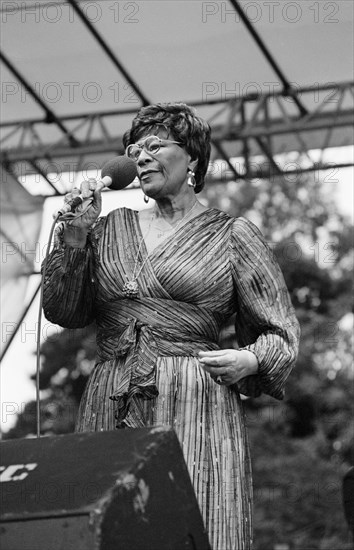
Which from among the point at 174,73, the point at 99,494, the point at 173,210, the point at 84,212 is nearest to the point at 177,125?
the point at 173,210

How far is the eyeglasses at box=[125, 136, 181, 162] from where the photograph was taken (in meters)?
4.08

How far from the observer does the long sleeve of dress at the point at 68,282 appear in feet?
13.1

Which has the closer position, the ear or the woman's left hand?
the woman's left hand

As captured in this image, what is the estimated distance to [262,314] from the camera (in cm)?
398

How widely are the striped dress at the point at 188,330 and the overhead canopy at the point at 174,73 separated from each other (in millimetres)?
4017

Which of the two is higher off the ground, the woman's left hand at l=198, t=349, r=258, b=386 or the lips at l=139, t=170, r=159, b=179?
the lips at l=139, t=170, r=159, b=179

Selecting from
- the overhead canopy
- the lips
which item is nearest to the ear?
the lips

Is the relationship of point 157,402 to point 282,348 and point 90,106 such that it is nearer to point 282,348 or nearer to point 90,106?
point 282,348

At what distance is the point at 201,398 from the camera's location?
12.7ft

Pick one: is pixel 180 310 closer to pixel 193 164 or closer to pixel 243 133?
pixel 193 164

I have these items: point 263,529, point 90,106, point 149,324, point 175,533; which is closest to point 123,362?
point 149,324

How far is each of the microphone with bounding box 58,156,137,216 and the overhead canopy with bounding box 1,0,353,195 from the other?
4.11 meters

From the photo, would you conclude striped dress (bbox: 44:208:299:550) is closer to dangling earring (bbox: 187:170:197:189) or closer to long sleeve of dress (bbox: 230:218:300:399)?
long sleeve of dress (bbox: 230:218:300:399)

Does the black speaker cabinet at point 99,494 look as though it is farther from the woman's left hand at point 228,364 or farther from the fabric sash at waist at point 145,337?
the fabric sash at waist at point 145,337
